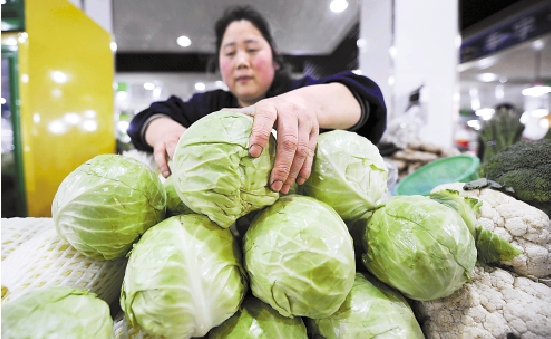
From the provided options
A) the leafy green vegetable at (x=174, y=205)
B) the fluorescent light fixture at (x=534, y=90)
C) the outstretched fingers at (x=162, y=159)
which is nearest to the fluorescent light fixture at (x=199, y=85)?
the outstretched fingers at (x=162, y=159)

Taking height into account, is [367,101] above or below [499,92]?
below

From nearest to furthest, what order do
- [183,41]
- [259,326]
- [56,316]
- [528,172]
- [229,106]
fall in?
[56,316]
[259,326]
[528,172]
[229,106]
[183,41]

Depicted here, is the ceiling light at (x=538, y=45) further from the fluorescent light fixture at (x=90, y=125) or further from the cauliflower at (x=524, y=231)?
the fluorescent light fixture at (x=90, y=125)

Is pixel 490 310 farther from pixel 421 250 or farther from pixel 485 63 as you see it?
pixel 485 63

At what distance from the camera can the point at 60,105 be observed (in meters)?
3.43

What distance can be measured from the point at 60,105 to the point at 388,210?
3784mm

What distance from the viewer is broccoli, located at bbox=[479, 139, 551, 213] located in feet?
4.11

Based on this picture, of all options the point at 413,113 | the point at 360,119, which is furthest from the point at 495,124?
the point at 360,119

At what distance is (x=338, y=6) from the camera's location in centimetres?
605

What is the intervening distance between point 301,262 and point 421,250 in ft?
1.23

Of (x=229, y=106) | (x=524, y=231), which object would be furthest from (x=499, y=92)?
(x=524, y=231)

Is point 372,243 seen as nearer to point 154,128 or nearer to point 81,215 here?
point 81,215

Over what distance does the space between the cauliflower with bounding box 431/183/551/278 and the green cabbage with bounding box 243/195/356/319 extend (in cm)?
67

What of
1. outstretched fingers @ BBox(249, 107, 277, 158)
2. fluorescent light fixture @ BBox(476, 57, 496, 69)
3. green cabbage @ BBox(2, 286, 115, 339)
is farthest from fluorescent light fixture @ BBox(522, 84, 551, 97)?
green cabbage @ BBox(2, 286, 115, 339)
